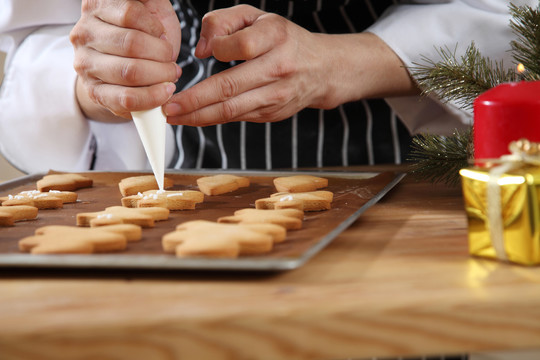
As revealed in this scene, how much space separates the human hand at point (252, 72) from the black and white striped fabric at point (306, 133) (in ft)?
0.99

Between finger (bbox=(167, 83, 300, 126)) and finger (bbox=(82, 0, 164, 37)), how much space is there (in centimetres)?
12

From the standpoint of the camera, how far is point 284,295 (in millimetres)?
478

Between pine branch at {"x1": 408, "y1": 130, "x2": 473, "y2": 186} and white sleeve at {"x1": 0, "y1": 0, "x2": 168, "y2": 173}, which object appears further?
white sleeve at {"x1": 0, "y1": 0, "x2": 168, "y2": 173}

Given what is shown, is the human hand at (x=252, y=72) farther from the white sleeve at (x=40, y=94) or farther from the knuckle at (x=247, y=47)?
the white sleeve at (x=40, y=94)

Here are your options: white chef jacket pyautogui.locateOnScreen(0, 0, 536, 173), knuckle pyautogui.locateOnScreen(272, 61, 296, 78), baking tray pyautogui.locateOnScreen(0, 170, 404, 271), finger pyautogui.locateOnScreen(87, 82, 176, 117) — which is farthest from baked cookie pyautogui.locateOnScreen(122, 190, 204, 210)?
white chef jacket pyautogui.locateOnScreen(0, 0, 536, 173)

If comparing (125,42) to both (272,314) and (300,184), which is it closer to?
(300,184)

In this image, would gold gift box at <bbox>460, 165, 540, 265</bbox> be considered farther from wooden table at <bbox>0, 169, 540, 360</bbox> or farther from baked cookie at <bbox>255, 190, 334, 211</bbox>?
baked cookie at <bbox>255, 190, 334, 211</bbox>

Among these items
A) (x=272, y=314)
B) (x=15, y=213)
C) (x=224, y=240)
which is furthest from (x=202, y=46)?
(x=272, y=314)

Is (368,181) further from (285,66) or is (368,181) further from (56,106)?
(56,106)

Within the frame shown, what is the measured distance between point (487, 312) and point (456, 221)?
0.86 ft

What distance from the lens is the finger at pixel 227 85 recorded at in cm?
87

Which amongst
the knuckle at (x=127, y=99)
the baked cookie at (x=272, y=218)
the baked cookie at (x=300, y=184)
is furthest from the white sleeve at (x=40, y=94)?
the baked cookie at (x=272, y=218)

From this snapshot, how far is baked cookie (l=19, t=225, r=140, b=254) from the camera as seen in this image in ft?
1.87

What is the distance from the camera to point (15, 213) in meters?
0.75
